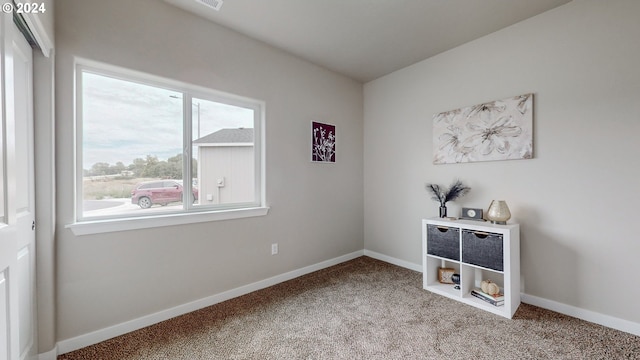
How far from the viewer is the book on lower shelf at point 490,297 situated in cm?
223

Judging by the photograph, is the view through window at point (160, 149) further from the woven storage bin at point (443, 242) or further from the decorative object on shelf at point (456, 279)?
the decorative object on shelf at point (456, 279)

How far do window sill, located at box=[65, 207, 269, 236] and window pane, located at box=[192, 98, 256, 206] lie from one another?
0.14 m

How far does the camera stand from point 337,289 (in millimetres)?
2666

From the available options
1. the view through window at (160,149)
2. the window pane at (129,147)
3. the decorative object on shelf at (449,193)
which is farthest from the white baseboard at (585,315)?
the window pane at (129,147)

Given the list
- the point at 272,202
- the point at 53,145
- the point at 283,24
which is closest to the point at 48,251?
the point at 53,145

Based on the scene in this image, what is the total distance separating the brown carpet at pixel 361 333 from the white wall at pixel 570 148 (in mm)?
374

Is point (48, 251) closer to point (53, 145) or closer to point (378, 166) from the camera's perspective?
point (53, 145)

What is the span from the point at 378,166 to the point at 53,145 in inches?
126

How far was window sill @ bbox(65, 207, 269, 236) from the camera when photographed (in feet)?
5.85

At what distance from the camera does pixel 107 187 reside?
6.42 ft

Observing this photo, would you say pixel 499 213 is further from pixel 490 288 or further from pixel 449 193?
pixel 490 288

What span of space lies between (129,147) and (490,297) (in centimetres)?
326

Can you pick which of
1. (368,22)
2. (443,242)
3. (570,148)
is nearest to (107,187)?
(368,22)

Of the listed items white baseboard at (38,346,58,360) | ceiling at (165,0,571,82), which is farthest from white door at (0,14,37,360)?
ceiling at (165,0,571,82)
